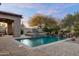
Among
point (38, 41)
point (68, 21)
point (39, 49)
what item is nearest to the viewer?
point (39, 49)

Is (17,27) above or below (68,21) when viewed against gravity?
below

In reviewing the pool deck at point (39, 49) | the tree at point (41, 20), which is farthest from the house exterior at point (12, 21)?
the tree at point (41, 20)

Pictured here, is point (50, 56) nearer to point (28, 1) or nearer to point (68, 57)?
point (68, 57)

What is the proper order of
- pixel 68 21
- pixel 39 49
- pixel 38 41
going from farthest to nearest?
1. pixel 38 41
2. pixel 68 21
3. pixel 39 49

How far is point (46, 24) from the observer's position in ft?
21.6

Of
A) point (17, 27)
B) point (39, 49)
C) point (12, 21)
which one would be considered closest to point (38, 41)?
point (39, 49)

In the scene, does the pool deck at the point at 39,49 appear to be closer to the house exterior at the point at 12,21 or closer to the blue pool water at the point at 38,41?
the blue pool water at the point at 38,41

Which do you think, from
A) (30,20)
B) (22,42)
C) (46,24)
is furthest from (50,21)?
(22,42)

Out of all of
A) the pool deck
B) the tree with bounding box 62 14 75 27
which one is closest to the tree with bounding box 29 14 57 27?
the tree with bounding box 62 14 75 27

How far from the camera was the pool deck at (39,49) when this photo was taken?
20.9ft

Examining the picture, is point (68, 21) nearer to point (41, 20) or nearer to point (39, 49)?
point (41, 20)

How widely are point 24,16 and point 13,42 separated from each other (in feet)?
2.47

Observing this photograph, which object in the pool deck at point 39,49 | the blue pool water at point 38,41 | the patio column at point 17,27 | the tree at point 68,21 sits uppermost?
the tree at point 68,21

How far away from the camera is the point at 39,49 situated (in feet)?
21.1
